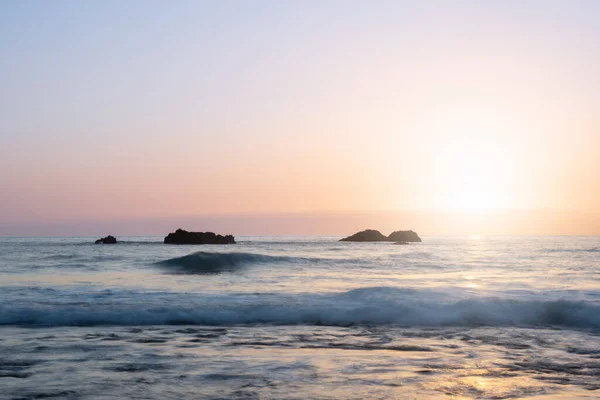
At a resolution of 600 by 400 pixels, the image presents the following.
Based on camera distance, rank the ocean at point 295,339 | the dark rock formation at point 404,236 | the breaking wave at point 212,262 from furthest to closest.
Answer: the dark rock formation at point 404,236, the breaking wave at point 212,262, the ocean at point 295,339

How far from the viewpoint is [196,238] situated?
343 feet

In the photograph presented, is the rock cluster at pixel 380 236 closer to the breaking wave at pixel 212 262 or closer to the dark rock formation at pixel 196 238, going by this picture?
the dark rock formation at pixel 196 238

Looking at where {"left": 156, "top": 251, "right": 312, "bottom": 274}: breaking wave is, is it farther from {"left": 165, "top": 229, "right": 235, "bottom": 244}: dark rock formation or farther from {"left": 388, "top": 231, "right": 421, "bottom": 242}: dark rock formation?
{"left": 388, "top": 231, "right": 421, "bottom": 242}: dark rock formation

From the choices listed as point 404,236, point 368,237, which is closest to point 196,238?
point 368,237

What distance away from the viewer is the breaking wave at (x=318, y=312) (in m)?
14.7

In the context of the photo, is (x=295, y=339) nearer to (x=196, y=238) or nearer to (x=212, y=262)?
(x=212, y=262)

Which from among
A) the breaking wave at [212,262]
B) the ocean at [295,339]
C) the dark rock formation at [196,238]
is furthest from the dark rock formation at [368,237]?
the ocean at [295,339]

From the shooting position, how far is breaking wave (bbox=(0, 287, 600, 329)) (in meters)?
14.7

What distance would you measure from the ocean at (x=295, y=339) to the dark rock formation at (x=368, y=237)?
338 feet

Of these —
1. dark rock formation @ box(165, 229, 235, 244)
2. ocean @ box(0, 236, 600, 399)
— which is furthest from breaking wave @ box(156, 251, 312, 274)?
dark rock formation @ box(165, 229, 235, 244)

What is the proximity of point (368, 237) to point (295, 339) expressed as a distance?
388 ft

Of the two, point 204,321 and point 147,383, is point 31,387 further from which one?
point 204,321

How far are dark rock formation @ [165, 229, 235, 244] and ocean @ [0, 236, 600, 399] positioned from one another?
78889 mm

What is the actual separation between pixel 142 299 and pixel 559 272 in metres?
21.6
